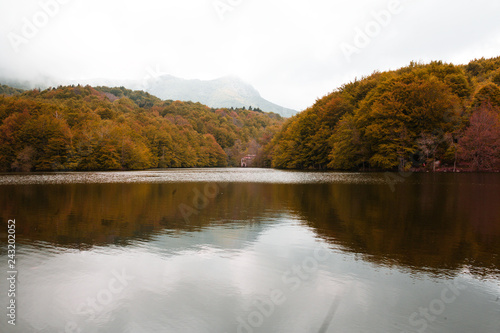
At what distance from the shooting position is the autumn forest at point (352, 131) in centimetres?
5103

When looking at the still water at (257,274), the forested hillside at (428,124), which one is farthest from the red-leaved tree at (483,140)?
the still water at (257,274)

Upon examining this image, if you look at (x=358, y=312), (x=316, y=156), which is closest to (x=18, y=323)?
(x=358, y=312)

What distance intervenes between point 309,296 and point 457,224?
8.52 m

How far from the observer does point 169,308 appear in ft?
17.3

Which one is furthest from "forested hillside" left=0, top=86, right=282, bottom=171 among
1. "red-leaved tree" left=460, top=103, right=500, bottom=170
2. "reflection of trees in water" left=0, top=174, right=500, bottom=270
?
"red-leaved tree" left=460, top=103, right=500, bottom=170

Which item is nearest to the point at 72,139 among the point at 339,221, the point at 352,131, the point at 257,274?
the point at 352,131

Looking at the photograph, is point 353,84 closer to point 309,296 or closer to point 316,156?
point 316,156

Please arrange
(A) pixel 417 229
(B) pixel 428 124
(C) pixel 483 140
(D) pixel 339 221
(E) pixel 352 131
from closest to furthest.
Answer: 1. (A) pixel 417 229
2. (D) pixel 339 221
3. (C) pixel 483 140
4. (B) pixel 428 124
5. (E) pixel 352 131

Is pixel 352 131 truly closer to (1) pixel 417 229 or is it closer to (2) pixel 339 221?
(2) pixel 339 221

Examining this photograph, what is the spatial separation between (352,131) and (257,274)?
57522mm

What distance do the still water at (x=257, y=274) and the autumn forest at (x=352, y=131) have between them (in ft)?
142

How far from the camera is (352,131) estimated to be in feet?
198

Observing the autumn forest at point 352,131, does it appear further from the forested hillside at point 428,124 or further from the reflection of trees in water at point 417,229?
the reflection of trees in water at point 417,229

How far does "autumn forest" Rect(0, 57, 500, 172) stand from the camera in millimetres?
51031
